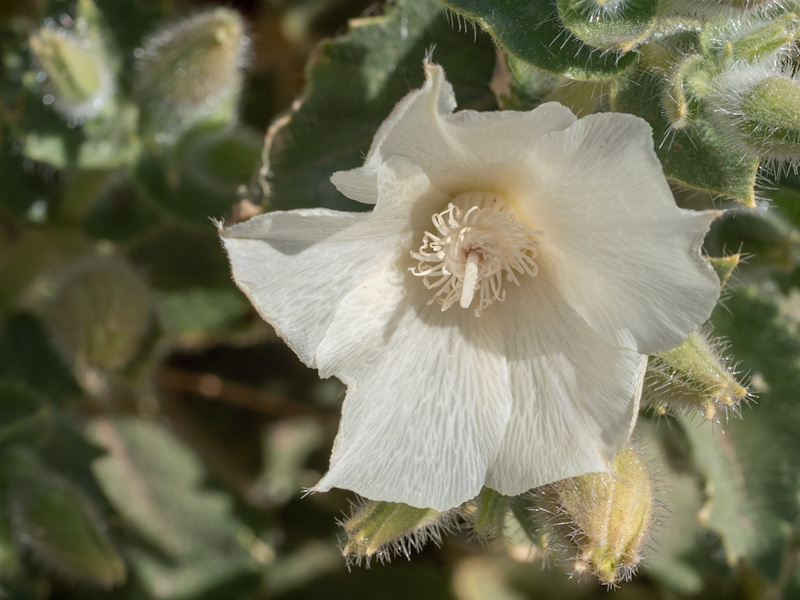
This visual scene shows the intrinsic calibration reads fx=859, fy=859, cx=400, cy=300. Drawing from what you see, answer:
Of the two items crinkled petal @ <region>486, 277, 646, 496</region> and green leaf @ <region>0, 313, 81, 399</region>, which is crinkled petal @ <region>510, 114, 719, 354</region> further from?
green leaf @ <region>0, 313, 81, 399</region>

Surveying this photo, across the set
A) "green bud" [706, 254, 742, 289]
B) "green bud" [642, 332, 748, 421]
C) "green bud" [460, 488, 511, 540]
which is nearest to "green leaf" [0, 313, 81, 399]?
"green bud" [460, 488, 511, 540]

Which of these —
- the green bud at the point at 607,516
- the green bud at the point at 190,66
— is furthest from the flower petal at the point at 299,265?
the green bud at the point at 190,66

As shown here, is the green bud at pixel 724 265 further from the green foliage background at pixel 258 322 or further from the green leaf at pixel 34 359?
the green leaf at pixel 34 359

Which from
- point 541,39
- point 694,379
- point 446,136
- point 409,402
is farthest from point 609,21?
point 409,402

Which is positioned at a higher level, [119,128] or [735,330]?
[119,128]

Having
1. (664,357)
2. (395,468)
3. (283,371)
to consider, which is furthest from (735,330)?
(283,371)

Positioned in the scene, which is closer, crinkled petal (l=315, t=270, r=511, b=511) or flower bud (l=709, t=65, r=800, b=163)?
flower bud (l=709, t=65, r=800, b=163)

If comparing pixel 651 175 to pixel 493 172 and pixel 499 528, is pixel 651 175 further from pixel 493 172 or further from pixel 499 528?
pixel 499 528
